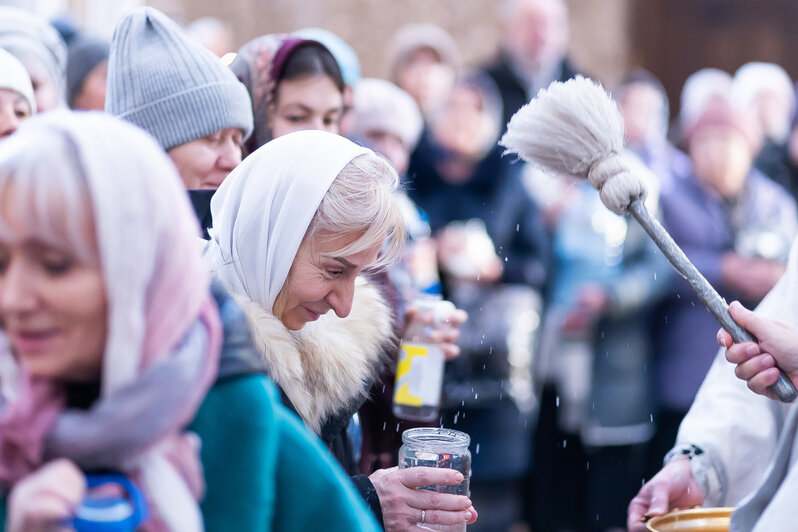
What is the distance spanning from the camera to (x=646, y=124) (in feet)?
21.4

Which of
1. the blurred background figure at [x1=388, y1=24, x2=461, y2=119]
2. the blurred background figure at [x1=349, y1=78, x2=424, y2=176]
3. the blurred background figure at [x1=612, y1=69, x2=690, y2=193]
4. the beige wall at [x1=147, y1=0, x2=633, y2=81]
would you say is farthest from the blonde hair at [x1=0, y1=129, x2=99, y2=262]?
the beige wall at [x1=147, y1=0, x2=633, y2=81]

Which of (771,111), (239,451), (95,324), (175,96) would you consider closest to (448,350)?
(175,96)

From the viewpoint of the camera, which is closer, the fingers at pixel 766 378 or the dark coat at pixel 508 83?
the fingers at pixel 766 378

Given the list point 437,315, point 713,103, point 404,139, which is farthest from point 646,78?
point 437,315

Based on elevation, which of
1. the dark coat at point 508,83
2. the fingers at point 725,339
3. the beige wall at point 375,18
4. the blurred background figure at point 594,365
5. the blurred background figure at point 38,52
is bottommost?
the blurred background figure at point 594,365

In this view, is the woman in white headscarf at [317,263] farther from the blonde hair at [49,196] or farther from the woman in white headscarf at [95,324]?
the blonde hair at [49,196]

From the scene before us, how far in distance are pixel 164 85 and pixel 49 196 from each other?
72.8 inches

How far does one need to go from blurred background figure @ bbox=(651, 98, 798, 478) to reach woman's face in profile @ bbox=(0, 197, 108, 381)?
4.28m

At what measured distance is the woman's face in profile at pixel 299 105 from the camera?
3.50 meters

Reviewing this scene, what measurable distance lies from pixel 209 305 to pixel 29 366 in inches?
10.9

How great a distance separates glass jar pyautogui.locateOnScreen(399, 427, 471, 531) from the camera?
2.28 metres

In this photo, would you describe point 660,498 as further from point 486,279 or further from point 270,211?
point 486,279

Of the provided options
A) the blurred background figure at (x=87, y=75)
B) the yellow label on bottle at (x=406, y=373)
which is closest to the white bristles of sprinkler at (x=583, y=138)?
the yellow label on bottle at (x=406, y=373)

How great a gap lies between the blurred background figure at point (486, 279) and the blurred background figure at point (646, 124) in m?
0.94
